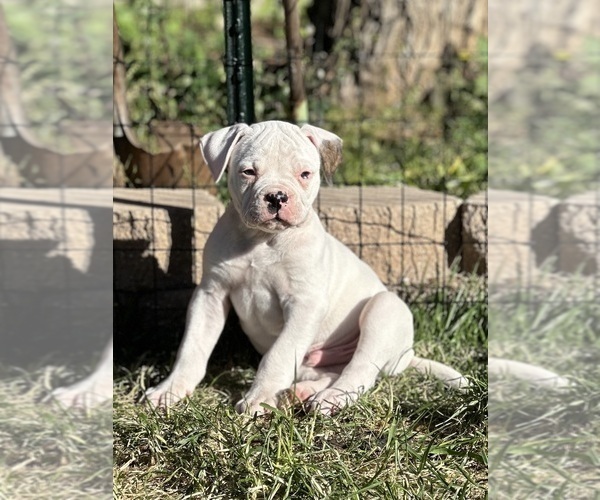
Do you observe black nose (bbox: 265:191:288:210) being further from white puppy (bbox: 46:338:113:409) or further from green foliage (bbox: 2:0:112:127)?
green foliage (bbox: 2:0:112:127)

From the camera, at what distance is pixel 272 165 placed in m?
3.40

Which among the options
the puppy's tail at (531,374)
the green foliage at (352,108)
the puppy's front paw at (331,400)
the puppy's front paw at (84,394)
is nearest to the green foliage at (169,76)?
the green foliage at (352,108)

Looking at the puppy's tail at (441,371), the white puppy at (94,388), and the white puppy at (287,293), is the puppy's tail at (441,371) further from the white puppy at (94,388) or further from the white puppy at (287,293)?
the white puppy at (94,388)

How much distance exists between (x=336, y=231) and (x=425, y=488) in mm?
2033

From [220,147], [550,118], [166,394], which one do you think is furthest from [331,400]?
[550,118]

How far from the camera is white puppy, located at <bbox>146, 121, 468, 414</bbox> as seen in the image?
11.2 feet

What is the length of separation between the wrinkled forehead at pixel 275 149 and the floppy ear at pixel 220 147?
3cm

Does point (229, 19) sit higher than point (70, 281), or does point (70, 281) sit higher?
point (229, 19)

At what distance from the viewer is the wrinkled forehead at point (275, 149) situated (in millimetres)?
3406

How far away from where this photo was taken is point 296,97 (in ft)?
17.0

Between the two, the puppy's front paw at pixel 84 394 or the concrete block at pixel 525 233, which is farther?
the concrete block at pixel 525 233

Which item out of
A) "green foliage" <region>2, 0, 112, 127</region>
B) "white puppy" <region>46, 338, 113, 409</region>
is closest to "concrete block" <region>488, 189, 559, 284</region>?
"white puppy" <region>46, 338, 113, 409</region>

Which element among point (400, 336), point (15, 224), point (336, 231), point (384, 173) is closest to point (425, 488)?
Answer: point (400, 336)

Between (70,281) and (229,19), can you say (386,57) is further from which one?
(70,281)
